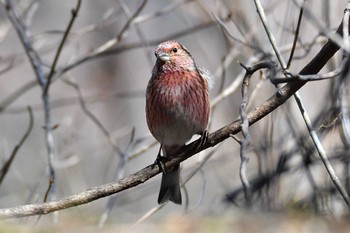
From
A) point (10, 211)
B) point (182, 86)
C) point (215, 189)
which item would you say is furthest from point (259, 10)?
point (215, 189)

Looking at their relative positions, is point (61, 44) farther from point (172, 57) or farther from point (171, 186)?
point (171, 186)

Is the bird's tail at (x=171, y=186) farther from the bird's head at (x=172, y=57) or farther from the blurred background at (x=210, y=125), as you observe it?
the bird's head at (x=172, y=57)

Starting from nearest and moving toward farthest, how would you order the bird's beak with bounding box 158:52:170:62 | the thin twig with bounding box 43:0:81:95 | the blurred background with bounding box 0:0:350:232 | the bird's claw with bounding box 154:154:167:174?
the bird's claw with bounding box 154:154:167:174 < the thin twig with bounding box 43:0:81:95 < the bird's beak with bounding box 158:52:170:62 < the blurred background with bounding box 0:0:350:232

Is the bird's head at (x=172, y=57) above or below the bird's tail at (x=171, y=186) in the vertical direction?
above

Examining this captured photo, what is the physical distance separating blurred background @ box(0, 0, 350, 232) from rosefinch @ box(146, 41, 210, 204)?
0.38 m

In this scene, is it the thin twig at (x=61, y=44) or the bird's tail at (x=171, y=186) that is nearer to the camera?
the thin twig at (x=61, y=44)

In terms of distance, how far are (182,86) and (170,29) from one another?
9153mm

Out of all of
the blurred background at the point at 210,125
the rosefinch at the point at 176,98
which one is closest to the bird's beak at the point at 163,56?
the rosefinch at the point at 176,98

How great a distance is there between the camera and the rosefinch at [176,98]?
232 inches

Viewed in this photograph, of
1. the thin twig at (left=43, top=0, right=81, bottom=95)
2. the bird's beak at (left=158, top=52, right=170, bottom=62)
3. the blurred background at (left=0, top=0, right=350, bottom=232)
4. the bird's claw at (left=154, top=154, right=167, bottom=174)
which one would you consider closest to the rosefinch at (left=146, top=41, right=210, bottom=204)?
the bird's beak at (left=158, top=52, right=170, bottom=62)

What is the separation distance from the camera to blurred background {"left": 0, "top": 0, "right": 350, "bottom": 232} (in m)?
6.21

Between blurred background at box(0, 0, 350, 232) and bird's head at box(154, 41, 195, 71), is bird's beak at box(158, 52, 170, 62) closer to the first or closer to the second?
bird's head at box(154, 41, 195, 71)

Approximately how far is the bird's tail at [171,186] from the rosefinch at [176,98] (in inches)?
0.5

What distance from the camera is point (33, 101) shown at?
1427cm
